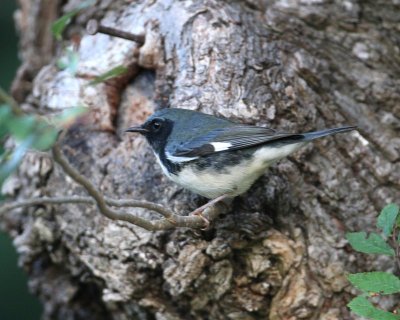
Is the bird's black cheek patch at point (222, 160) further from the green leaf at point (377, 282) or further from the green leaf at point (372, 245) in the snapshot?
the green leaf at point (377, 282)

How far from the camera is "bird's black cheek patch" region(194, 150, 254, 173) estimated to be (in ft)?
10.8

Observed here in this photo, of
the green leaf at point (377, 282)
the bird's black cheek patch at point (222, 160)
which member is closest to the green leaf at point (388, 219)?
the green leaf at point (377, 282)

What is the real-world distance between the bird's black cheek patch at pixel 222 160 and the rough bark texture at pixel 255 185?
0.68 ft

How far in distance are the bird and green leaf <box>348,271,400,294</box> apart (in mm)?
817

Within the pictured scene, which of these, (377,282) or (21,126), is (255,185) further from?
(21,126)

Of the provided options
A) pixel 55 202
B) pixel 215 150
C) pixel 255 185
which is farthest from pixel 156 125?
pixel 55 202

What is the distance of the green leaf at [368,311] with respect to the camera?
8.12 feet

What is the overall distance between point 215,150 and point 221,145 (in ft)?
0.15

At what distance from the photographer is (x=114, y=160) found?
3.65m

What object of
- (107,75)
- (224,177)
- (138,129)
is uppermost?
(107,75)

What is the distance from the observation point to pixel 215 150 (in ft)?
11.0

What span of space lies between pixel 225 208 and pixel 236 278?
14.2 inches

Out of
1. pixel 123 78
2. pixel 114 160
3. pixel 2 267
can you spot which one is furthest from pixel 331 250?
pixel 2 267

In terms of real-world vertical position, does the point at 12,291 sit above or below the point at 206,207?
below
